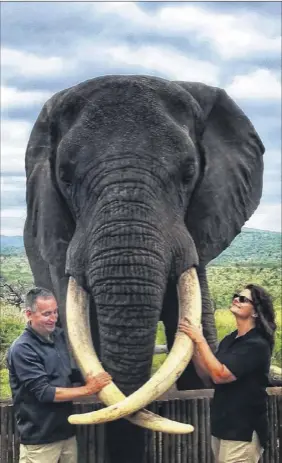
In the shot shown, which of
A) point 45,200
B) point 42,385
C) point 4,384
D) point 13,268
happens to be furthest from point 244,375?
point 13,268

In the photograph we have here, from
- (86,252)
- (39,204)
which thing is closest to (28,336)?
(86,252)

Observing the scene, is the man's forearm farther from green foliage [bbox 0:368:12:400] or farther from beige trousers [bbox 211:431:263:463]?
green foliage [bbox 0:368:12:400]

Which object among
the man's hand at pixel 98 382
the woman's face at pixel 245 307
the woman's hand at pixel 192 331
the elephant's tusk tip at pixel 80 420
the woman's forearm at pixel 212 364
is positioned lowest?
the elephant's tusk tip at pixel 80 420

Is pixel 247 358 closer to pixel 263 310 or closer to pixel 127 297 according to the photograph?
pixel 263 310

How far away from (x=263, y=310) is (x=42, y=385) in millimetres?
901

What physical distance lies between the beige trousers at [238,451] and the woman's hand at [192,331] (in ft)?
1.34

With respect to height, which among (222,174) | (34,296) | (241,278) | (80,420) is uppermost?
(241,278)

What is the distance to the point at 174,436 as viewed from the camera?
11.2 feet

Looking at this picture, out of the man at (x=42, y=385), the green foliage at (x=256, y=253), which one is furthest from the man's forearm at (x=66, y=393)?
the green foliage at (x=256, y=253)

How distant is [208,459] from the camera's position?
3.46 meters

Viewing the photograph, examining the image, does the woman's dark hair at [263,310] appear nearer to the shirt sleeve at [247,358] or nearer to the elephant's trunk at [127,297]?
the shirt sleeve at [247,358]

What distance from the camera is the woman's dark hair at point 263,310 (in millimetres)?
3004

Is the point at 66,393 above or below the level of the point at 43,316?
below

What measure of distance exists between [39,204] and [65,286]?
49cm
